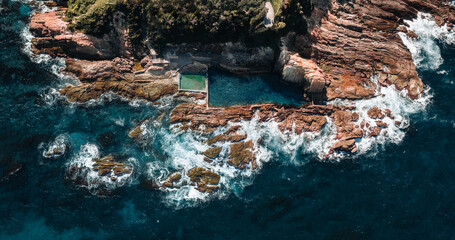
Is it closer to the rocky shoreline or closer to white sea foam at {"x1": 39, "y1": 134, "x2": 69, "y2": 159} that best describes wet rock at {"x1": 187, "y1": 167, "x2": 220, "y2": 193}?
the rocky shoreline

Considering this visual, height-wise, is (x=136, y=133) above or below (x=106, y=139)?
above

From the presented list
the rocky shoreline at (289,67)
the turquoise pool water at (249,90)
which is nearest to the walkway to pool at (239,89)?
the turquoise pool water at (249,90)

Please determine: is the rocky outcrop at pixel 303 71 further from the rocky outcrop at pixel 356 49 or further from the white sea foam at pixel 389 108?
the white sea foam at pixel 389 108

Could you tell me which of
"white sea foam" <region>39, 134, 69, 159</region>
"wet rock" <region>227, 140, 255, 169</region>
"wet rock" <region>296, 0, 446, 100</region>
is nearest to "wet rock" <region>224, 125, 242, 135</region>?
"wet rock" <region>227, 140, 255, 169</region>

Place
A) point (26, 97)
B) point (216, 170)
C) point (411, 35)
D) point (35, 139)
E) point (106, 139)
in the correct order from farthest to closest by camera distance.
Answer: point (411, 35) → point (26, 97) → point (106, 139) → point (216, 170) → point (35, 139)

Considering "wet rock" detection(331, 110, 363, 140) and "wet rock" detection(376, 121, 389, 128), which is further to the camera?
"wet rock" detection(376, 121, 389, 128)

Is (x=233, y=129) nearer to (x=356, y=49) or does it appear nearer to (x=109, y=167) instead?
(x=109, y=167)

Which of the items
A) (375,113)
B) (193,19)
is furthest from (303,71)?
(193,19)

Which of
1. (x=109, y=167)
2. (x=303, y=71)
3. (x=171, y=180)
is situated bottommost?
(x=171, y=180)
